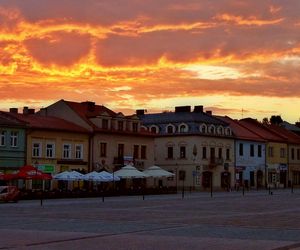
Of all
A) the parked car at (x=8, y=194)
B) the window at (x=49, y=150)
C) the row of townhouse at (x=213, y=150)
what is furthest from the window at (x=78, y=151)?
the parked car at (x=8, y=194)

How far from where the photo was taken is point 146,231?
24.6 m

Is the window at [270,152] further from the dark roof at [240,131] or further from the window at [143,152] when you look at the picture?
the window at [143,152]

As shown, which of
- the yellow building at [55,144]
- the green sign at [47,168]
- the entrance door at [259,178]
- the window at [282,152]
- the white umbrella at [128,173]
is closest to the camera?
the white umbrella at [128,173]

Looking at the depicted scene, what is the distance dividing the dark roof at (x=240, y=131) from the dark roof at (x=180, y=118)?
366 centimetres

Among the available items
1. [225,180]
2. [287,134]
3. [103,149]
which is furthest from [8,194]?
[287,134]

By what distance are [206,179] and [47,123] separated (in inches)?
1094

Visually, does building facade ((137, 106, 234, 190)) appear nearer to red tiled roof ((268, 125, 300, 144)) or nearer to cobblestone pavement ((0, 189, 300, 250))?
red tiled roof ((268, 125, 300, 144))

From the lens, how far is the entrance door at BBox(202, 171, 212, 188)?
313 ft

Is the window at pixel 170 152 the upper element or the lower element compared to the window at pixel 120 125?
lower

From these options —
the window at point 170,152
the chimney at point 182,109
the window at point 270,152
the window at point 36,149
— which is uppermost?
the chimney at point 182,109

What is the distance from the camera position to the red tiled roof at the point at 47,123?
244 feet

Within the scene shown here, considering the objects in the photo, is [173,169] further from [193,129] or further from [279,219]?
[279,219]

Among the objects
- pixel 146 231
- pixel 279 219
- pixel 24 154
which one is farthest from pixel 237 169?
pixel 146 231

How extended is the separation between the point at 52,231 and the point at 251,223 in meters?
9.06
